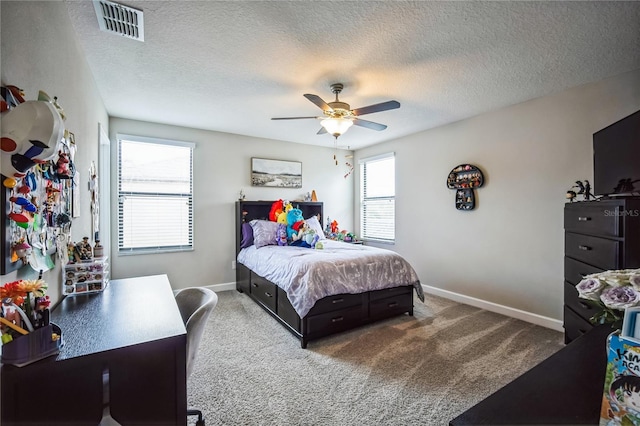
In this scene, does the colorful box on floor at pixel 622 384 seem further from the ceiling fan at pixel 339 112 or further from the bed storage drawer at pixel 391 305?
the bed storage drawer at pixel 391 305

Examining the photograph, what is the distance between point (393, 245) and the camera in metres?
4.86

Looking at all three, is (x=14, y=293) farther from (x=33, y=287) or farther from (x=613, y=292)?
(x=613, y=292)

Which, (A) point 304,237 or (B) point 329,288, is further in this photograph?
(A) point 304,237

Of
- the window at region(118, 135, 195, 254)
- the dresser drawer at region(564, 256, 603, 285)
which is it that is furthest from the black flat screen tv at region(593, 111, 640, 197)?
the window at region(118, 135, 195, 254)

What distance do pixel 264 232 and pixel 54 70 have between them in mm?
2774

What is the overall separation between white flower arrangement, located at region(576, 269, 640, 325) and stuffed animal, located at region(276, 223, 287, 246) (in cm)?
345

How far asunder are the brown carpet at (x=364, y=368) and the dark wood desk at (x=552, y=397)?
1.17m

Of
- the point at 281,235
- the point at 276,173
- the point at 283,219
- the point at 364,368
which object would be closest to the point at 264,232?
the point at 281,235

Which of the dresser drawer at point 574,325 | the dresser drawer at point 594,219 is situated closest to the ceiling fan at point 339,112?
the dresser drawer at point 594,219

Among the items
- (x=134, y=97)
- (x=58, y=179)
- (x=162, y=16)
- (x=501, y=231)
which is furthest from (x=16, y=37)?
(x=501, y=231)

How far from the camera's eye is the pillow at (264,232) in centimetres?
394

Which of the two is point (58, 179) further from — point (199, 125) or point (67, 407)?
point (199, 125)

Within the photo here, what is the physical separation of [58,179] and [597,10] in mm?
3226

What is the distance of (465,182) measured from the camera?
3713 mm
